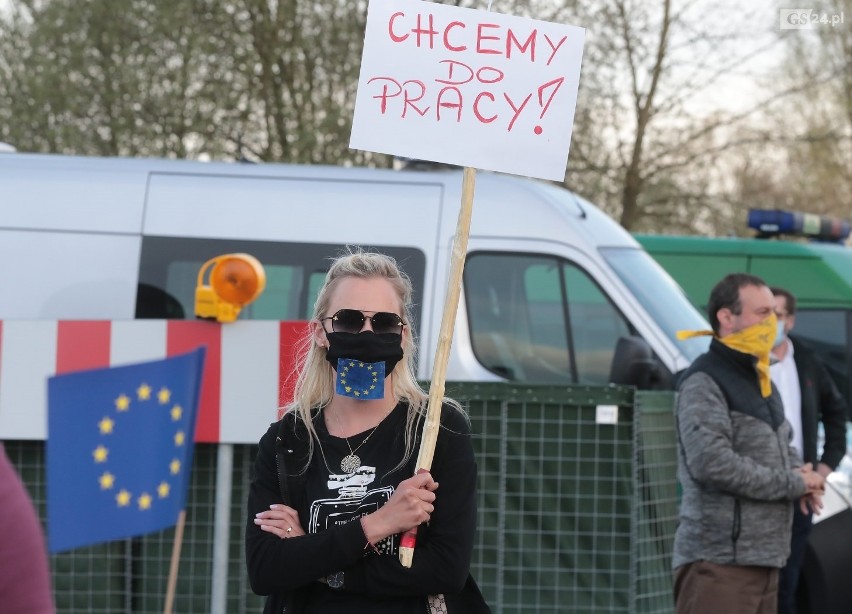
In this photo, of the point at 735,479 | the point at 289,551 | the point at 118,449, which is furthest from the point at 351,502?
the point at 735,479

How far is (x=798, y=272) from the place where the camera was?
10430 millimetres

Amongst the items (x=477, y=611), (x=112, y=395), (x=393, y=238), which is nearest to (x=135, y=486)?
(x=112, y=395)

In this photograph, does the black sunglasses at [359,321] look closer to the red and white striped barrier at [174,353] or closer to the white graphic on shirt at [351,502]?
the white graphic on shirt at [351,502]

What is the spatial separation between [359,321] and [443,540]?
52 cm

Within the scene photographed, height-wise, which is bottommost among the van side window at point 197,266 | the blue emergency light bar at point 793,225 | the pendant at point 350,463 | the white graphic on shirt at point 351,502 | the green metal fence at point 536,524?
the green metal fence at point 536,524

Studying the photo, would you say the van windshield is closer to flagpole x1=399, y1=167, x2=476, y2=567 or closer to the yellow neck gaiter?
the yellow neck gaiter

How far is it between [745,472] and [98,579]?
8.82 feet

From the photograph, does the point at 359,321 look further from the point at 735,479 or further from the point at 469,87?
the point at 735,479

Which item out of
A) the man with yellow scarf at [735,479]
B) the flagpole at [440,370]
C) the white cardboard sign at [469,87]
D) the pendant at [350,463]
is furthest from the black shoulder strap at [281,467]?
the man with yellow scarf at [735,479]

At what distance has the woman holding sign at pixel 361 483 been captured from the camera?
2.75m

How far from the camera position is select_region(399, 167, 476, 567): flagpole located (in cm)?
279

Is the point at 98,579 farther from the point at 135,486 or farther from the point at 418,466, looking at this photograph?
the point at 418,466

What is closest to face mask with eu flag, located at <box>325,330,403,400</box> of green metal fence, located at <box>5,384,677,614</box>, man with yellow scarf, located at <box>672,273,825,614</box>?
man with yellow scarf, located at <box>672,273,825,614</box>

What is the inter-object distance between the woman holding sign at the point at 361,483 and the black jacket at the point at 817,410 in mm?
3736
